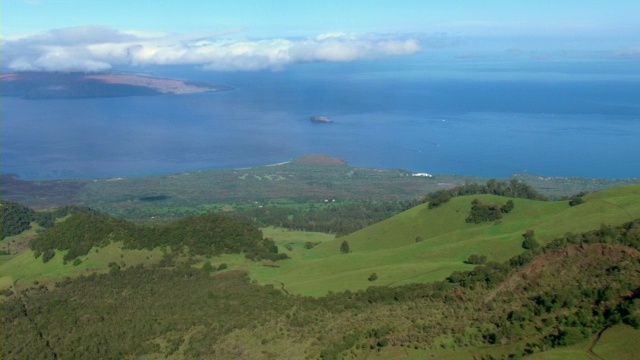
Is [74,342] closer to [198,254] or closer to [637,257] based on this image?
[198,254]

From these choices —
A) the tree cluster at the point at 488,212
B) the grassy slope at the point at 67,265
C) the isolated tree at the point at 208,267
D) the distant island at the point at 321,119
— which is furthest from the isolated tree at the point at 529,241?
the distant island at the point at 321,119

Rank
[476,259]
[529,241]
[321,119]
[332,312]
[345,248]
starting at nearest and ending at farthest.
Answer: [332,312] → [476,259] → [529,241] → [345,248] → [321,119]

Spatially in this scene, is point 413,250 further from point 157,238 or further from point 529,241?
point 157,238

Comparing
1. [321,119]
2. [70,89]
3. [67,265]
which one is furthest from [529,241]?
[70,89]

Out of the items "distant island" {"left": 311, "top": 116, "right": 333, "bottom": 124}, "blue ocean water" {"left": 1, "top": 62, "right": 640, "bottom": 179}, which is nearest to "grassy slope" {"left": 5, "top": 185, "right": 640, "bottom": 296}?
"blue ocean water" {"left": 1, "top": 62, "right": 640, "bottom": 179}

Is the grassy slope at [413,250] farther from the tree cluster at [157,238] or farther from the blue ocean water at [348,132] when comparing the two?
the blue ocean water at [348,132]

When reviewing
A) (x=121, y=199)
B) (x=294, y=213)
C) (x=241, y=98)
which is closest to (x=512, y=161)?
(x=294, y=213)
